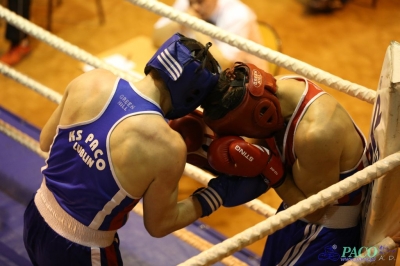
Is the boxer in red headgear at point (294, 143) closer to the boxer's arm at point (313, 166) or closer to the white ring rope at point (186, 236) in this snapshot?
the boxer's arm at point (313, 166)

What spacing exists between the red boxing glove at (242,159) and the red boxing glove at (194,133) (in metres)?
0.10

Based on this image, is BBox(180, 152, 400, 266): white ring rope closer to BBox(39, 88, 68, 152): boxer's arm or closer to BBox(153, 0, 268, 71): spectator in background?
BBox(39, 88, 68, 152): boxer's arm

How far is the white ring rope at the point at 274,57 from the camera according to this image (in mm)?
1495

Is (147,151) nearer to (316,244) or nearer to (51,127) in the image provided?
(51,127)

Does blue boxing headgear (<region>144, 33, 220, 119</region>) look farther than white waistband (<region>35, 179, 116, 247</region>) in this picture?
No

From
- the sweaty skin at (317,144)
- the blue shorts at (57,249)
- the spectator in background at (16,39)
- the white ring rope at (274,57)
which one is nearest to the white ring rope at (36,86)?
the white ring rope at (274,57)

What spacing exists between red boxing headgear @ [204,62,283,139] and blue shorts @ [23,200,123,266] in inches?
16.5

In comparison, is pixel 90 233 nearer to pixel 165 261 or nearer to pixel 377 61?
pixel 165 261

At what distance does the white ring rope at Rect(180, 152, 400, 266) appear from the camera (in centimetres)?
119

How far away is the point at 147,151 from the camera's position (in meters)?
1.28

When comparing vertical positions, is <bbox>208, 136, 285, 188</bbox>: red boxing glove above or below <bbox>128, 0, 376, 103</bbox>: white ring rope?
below

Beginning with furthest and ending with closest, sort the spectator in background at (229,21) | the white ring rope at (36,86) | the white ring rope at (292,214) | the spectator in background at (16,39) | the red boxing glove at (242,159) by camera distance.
Answer: the spectator in background at (16,39), the spectator in background at (229,21), the white ring rope at (36,86), the red boxing glove at (242,159), the white ring rope at (292,214)

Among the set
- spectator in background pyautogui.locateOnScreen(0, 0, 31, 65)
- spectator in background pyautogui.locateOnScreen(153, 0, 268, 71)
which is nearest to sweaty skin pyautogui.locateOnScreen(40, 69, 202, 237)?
spectator in background pyautogui.locateOnScreen(153, 0, 268, 71)

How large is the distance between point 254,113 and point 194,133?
216mm
